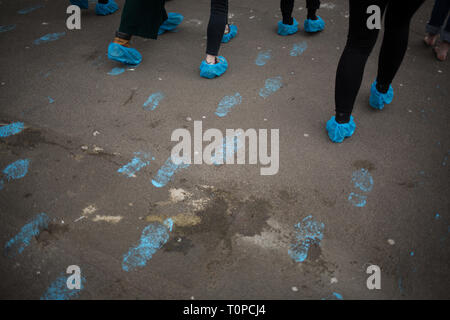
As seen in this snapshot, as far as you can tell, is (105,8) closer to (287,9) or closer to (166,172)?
(287,9)

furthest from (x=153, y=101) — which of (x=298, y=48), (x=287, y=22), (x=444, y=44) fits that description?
(x=444, y=44)

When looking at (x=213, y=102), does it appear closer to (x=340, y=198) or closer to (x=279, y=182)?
(x=279, y=182)

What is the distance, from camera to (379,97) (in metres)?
1.71

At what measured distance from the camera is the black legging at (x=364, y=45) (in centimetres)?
125

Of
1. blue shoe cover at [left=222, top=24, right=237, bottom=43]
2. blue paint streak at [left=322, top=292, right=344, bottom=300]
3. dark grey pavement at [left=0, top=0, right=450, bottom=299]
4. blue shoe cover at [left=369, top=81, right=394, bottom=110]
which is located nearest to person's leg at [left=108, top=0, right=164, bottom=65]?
dark grey pavement at [left=0, top=0, right=450, bottom=299]

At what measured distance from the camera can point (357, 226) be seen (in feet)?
4.10

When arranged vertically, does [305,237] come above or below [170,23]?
below

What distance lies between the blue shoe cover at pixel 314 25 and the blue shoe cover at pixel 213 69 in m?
0.88

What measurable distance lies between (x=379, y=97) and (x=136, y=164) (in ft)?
4.73

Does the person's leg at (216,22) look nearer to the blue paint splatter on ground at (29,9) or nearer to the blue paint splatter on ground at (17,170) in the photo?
the blue paint splatter on ground at (17,170)

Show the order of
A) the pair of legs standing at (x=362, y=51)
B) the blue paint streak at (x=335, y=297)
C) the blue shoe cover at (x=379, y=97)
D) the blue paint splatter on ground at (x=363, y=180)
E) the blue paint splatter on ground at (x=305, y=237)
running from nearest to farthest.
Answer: the blue paint streak at (x=335, y=297) < the blue paint splatter on ground at (x=305, y=237) < the pair of legs standing at (x=362, y=51) < the blue paint splatter on ground at (x=363, y=180) < the blue shoe cover at (x=379, y=97)

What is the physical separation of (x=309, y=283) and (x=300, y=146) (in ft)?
2.49

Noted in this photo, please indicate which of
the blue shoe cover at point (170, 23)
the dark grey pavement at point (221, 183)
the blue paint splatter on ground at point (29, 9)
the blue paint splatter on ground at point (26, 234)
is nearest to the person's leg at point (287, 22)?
the dark grey pavement at point (221, 183)

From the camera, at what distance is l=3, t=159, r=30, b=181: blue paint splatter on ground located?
1.44 meters
